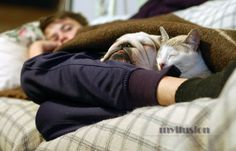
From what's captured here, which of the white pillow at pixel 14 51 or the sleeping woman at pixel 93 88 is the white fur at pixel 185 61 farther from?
the white pillow at pixel 14 51

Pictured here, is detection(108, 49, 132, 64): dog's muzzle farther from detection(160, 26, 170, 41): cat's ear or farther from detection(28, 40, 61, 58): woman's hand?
detection(28, 40, 61, 58): woman's hand

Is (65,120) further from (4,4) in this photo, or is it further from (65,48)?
(4,4)

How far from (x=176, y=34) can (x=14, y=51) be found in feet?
2.42

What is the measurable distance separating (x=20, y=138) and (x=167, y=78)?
0.41 meters

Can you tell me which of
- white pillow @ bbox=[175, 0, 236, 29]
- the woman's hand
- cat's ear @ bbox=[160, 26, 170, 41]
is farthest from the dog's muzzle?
the woman's hand

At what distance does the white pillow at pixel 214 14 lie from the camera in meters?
1.10

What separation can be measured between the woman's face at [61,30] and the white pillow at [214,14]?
43cm

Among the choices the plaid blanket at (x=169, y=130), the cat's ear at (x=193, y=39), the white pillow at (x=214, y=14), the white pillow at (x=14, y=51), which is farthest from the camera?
the white pillow at (x=14, y=51)

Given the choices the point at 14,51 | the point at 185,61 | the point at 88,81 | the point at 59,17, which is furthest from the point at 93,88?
the point at 59,17

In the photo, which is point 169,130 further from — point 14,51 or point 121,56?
point 14,51

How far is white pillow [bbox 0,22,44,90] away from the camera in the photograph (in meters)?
1.38

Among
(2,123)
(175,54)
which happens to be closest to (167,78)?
(175,54)

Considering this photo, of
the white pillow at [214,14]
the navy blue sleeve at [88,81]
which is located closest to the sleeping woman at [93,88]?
the navy blue sleeve at [88,81]

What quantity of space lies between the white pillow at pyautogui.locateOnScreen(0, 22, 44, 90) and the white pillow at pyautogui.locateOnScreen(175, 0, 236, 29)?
58 centimetres
